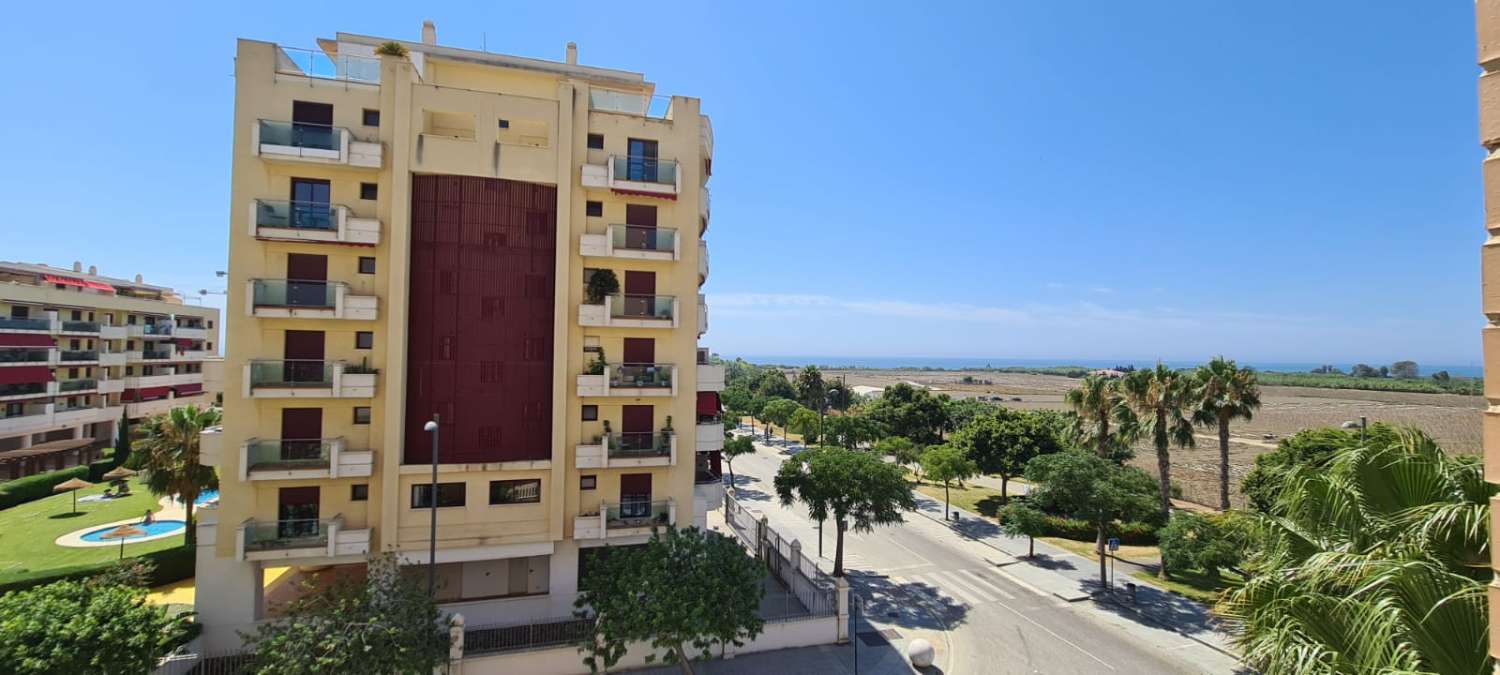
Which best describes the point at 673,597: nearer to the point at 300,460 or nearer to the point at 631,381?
the point at 631,381

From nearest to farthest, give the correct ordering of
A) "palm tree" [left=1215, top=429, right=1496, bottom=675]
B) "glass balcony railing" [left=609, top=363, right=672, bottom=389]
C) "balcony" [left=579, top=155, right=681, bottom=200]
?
"palm tree" [left=1215, top=429, right=1496, bottom=675] < "balcony" [left=579, top=155, right=681, bottom=200] < "glass balcony railing" [left=609, top=363, right=672, bottom=389]

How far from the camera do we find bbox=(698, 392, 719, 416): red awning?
82.7 ft

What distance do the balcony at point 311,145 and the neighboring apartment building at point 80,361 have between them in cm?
3027

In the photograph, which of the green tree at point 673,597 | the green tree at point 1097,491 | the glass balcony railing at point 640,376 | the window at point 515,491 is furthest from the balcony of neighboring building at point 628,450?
the green tree at point 1097,491

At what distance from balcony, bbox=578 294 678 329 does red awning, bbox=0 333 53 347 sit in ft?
162

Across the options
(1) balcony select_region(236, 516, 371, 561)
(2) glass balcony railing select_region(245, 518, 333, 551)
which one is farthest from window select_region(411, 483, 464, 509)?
(2) glass balcony railing select_region(245, 518, 333, 551)

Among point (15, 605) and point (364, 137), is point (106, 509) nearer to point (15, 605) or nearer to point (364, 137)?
point (15, 605)

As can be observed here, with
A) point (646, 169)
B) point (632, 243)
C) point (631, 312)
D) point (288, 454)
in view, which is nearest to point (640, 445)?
point (631, 312)

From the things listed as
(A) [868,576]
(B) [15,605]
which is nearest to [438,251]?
(B) [15,605]

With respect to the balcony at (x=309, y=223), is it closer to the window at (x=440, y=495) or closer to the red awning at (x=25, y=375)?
the window at (x=440, y=495)

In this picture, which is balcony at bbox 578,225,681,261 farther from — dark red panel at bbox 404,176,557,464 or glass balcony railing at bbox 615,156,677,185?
glass balcony railing at bbox 615,156,677,185

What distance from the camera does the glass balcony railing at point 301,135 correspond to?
1967 centimetres

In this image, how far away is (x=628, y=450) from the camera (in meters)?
22.4

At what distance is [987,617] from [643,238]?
66.3 ft
